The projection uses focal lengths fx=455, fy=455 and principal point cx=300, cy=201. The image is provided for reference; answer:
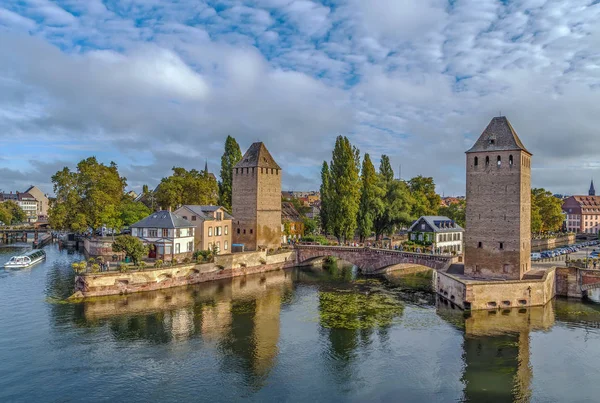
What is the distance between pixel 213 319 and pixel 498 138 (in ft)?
92.0

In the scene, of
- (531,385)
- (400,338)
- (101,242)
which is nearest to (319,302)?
(400,338)

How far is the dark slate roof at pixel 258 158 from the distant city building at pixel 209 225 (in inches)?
282

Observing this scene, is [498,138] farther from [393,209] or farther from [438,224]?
[393,209]

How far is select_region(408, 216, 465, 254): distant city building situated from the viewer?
57.9 metres

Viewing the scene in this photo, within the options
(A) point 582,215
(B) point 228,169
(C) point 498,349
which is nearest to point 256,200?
(B) point 228,169

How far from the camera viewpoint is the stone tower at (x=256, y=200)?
58344mm

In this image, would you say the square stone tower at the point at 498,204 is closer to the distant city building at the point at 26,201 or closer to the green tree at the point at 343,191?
the green tree at the point at 343,191

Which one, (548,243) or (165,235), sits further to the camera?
(548,243)

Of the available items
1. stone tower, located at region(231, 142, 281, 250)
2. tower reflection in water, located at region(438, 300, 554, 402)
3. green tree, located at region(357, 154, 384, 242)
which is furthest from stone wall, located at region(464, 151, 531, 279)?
stone tower, located at region(231, 142, 281, 250)

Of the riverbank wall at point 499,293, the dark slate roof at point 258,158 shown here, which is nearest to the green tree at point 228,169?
the dark slate roof at point 258,158

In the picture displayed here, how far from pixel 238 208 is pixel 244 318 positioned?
27.3m

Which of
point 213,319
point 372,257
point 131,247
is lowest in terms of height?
point 213,319

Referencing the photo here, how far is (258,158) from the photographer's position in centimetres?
5847

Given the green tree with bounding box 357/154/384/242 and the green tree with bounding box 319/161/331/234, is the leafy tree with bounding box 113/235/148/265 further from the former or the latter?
the green tree with bounding box 357/154/384/242
